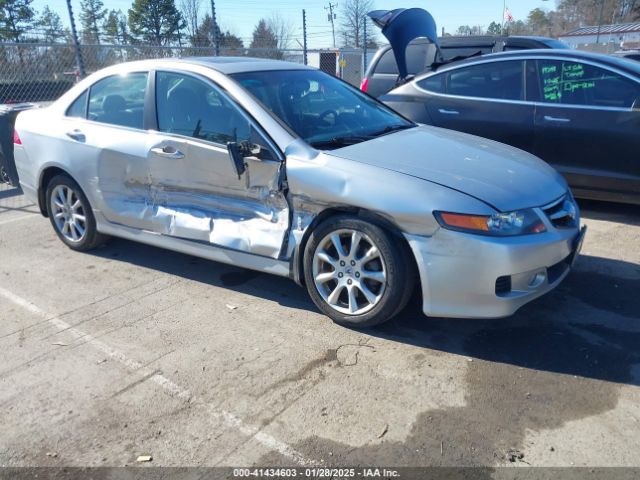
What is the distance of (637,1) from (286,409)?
8701 centimetres

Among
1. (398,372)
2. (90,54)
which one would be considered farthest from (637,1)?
(398,372)

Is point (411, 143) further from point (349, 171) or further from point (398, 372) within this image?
point (398, 372)

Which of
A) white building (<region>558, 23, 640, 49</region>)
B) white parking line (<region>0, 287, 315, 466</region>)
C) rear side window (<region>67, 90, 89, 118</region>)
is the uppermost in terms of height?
white building (<region>558, 23, 640, 49</region>)

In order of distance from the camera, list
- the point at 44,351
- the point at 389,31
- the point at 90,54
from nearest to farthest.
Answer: the point at 44,351 < the point at 389,31 < the point at 90,54

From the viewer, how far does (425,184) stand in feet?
10.6

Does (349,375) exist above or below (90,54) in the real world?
below

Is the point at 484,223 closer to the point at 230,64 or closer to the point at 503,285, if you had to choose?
the point at 503,285

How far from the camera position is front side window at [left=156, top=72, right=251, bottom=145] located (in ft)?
12.8

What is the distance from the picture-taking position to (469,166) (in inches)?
139

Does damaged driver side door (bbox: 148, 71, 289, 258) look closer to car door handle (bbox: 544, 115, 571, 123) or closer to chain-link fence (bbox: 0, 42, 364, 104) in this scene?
car door handle (bbox: 544, 115, 571, 123)

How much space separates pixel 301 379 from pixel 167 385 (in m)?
0.74

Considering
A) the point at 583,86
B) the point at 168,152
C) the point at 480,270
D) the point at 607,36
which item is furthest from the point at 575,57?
the point at 607,36

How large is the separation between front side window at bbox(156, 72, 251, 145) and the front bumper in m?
1.51

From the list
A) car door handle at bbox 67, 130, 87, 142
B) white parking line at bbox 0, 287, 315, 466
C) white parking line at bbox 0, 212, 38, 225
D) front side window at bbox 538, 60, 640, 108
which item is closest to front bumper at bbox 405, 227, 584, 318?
white parking line at bbox 0, 287, 315, 466
